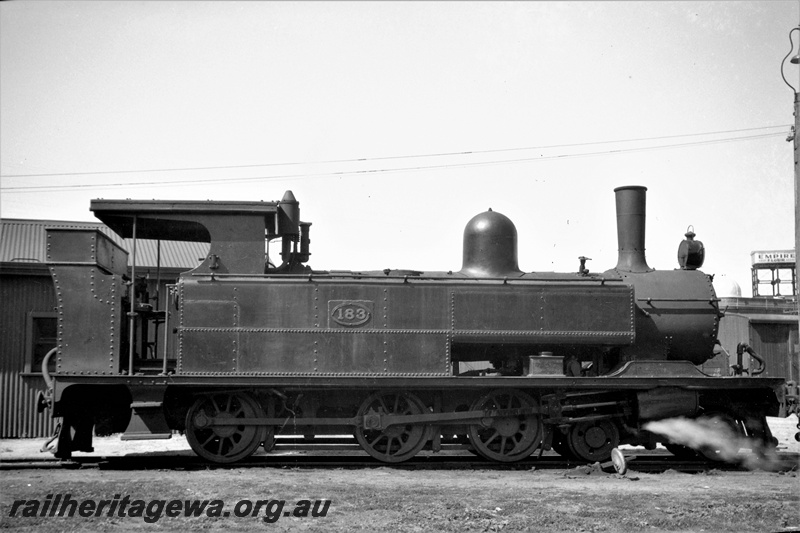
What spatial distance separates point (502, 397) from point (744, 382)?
3407 mm

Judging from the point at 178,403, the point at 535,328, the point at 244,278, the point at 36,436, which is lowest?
the point at 36,436

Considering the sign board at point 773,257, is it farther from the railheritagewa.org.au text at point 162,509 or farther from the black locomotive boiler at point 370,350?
the railheritagewa.org.au text at point 162,509

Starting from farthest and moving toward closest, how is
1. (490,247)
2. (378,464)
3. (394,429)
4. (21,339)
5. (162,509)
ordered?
(21,339), (490,247), (394,429), (378,464), (162,509)

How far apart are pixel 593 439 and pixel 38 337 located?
37.6 feet

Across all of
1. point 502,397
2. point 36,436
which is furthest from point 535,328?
point 36,436

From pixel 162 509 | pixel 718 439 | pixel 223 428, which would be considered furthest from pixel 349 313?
pixel 718 439

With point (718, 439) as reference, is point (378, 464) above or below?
below

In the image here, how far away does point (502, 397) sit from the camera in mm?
11078

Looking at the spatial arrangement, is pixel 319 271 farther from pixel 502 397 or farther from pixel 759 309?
pixel 759 309

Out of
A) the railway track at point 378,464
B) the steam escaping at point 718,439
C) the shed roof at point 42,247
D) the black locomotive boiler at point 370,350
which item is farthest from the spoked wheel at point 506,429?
the shed roof at point 42,247

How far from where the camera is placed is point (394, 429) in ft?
35.7

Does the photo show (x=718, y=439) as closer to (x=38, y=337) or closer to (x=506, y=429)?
(x=506, y=429)

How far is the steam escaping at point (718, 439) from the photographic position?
437 inches

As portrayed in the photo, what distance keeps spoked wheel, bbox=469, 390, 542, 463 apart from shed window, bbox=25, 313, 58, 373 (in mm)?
9624
